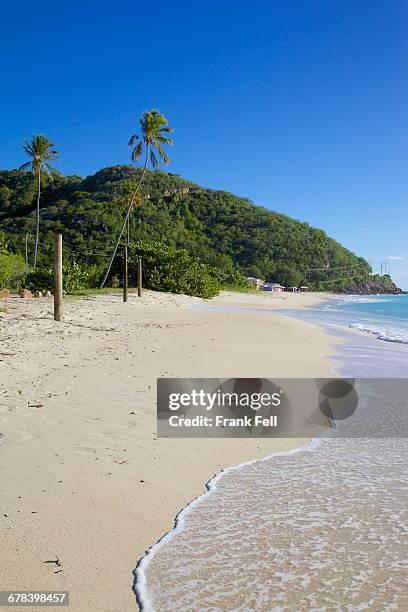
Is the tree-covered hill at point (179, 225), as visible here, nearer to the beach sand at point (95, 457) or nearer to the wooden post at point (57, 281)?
the wooden post at point (57, 281)

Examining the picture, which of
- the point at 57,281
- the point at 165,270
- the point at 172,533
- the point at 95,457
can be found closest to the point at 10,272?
the point at 57,281

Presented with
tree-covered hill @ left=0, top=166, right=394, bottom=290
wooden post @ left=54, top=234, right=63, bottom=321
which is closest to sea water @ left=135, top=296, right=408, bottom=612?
wooden post @ left=54, top=234, right=63, bottom=321

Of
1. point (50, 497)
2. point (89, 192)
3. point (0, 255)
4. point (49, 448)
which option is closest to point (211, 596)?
point (50, 497)

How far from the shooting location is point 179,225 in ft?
302

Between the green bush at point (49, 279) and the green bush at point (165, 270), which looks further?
the green bush at point (165, 270)

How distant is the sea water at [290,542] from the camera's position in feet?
6.96

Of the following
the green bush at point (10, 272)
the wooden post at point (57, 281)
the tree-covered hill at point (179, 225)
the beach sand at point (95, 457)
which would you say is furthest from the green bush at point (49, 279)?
the tree-covered hill at point (179, 225)

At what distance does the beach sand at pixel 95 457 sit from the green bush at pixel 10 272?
13.8 metres

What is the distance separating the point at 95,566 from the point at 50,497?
0.82 m

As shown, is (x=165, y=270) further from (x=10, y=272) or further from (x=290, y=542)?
(x=290, y=542)

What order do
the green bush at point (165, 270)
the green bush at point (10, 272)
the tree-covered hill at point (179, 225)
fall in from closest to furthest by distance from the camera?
the green bush at point (10, 272) → the green bush at point (165, 270) → the tree-covered hill at point (179, 225)

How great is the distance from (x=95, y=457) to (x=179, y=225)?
8996 centimetres

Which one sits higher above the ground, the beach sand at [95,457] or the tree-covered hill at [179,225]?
the tree-covered hill at [179,225]

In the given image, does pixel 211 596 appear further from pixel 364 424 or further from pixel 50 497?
pixel 364 424
